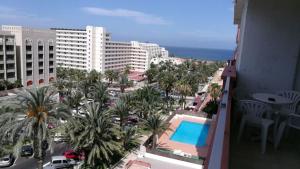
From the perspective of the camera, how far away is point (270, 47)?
7.12m

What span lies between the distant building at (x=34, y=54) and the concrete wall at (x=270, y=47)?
42.9 meters

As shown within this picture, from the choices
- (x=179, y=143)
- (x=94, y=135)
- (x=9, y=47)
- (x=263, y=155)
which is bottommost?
(x=179, y=143)

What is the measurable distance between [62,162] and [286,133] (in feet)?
59.7

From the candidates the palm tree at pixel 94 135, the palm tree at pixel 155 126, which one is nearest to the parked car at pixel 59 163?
the palm tree at pixel 94 135

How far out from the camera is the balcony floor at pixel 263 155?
494 cm

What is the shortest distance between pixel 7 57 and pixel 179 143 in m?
32.9

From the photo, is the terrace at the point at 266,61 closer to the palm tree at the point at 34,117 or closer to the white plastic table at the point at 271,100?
the white plastic table at the point at 271,100

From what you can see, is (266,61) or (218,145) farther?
(266,61)

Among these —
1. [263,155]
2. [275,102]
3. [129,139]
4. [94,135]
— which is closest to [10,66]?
[129,139]

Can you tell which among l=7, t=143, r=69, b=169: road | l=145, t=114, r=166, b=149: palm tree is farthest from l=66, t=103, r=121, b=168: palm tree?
l=7, t=143, r=69, b=169: road

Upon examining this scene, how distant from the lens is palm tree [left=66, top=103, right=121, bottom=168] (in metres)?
17.6

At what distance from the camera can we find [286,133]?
233 inches

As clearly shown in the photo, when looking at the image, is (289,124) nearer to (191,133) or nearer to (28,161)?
(191,133)

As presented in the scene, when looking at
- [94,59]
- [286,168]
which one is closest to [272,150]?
[286,168]
